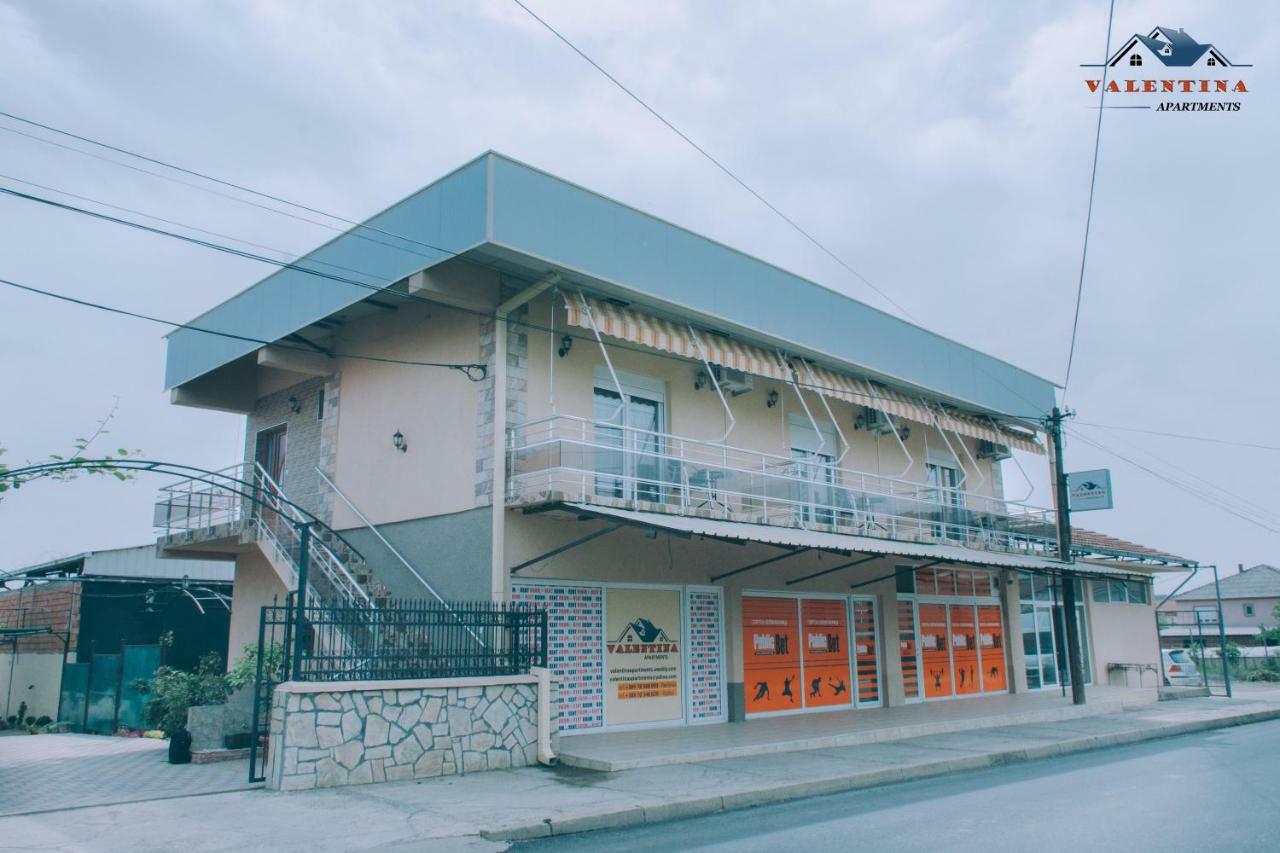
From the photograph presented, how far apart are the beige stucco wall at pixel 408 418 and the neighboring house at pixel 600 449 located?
0.16 ft

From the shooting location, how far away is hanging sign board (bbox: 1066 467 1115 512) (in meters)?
21.6

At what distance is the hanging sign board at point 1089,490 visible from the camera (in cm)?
2162

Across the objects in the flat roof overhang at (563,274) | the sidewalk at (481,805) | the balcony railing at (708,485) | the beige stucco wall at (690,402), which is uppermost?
the flat roof overhang at (563,274)

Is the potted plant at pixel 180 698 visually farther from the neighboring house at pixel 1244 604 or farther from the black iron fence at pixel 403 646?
the neighboring house at pixel 1244 604

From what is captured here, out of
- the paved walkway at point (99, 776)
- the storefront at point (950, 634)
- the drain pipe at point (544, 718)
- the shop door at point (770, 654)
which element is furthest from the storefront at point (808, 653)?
the paved walkway at point (99, 776)

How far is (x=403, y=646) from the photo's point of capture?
39.8ft

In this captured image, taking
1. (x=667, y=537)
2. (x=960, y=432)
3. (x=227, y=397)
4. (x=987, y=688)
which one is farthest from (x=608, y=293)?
(x=987, y=688)

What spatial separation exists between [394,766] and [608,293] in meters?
7.19

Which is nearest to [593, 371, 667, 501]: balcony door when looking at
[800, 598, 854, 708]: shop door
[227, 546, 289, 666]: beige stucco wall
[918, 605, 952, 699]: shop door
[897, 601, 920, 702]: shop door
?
[800, 598, 854, 708]: shop door

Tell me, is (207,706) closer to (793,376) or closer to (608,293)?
(608,293)

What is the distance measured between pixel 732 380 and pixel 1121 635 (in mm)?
16854

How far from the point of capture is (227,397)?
19.3m

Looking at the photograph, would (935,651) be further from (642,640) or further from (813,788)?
(813,788)

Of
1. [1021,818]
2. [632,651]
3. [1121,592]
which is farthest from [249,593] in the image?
[1121,592]
